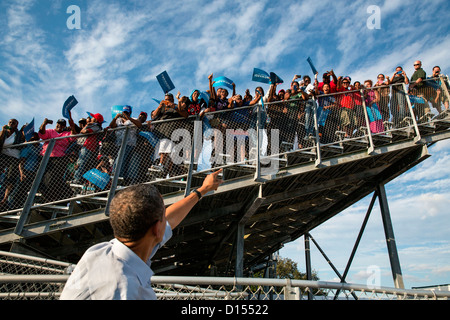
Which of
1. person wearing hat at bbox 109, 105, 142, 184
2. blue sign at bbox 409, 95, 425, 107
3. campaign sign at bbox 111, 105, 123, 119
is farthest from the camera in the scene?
blue sign at bbox 409, 95, 425, 107

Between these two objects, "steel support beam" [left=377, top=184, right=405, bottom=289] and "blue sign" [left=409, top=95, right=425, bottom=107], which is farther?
"blue sign" [left=409, top=95, right=425, bottom=107]

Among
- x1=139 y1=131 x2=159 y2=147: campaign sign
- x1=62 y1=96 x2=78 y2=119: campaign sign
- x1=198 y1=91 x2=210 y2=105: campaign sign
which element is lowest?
x1=139 y1=131 x2=159 y2=147: campaign sign

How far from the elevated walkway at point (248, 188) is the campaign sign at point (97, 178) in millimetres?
112

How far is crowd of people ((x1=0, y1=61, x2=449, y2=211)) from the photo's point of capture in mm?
5738

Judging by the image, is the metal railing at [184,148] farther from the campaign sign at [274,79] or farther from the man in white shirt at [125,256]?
the man in white shirt at [125,256]

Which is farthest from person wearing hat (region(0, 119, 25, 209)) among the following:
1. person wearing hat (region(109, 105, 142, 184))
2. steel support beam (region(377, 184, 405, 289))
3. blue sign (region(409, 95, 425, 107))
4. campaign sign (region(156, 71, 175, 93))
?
blue sign (region(409, 95, 425, 107))

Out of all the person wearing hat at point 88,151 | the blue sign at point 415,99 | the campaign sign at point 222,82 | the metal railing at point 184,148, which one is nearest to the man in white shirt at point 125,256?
the metal railing at point 184,148

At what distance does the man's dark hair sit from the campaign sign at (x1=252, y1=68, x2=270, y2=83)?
559 cm

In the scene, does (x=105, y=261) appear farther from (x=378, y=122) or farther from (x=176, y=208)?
(x=378, y=122)

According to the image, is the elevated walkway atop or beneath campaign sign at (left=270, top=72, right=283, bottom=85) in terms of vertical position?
beneath

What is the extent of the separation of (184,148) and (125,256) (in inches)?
193

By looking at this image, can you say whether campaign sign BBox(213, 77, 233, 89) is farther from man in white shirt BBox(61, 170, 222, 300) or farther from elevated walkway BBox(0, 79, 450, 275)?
man in white shirt BBox(61, 170, 222, 300)

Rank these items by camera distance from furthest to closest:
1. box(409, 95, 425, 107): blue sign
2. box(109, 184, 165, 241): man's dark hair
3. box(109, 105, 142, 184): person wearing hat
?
box(409, 95, 425, 107): blue sign → box(109, 105, 142, 184): person wearing hat → box(109, 184, 165, 241): man's dark hair

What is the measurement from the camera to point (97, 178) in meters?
5.71
